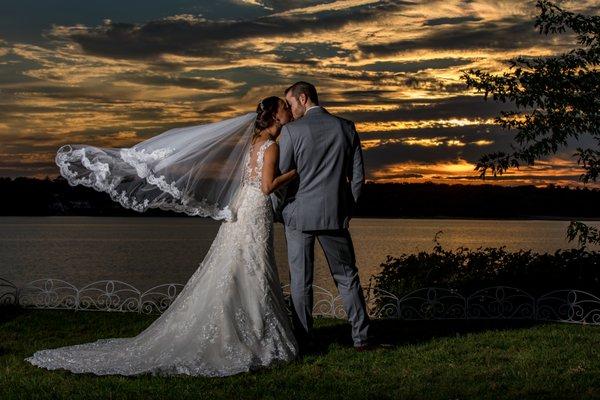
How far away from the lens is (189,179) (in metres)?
8.70

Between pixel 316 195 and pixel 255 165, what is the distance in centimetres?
68

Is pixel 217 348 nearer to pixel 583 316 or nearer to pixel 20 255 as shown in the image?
pixel 583 316

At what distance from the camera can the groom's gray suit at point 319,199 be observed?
27.8 ft

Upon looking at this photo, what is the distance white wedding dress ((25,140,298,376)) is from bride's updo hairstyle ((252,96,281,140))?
17 cm


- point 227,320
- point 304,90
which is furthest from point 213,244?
point 304,90

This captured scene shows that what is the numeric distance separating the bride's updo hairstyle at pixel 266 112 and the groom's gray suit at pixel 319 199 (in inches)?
6.7

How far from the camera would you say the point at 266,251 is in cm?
847

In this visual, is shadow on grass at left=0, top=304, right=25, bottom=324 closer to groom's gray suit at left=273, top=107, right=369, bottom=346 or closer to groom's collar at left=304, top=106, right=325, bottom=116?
groom's gray suit at left=273, top=107, right=369, bottom=346

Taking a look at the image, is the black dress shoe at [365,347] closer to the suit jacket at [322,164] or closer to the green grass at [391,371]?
the green grass at [391,371]

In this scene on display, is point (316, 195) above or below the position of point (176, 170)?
below

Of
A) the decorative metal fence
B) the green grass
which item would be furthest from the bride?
the decorative metal fence

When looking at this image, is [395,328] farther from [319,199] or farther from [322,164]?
[322,164]

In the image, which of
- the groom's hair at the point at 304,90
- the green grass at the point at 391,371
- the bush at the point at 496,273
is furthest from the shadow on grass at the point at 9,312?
the groom's hair at the point at 304,90

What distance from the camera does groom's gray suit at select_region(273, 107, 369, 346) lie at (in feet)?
27.8
